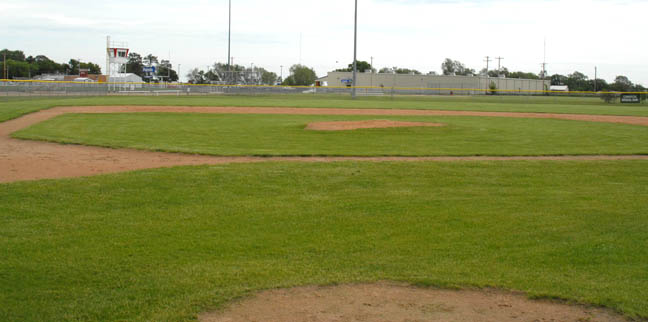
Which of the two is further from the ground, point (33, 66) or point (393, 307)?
point (33, 66)

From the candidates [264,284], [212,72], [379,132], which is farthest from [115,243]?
[212,72]

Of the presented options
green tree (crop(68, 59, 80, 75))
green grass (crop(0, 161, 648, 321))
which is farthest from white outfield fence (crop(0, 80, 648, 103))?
green tree (crop(68, 59, 80, 75))

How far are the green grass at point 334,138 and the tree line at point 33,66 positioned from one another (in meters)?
86.2

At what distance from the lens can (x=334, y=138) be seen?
16.9m

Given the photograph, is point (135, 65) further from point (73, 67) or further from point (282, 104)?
point (282, 104)

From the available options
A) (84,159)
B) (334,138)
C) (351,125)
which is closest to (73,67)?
(351,125)

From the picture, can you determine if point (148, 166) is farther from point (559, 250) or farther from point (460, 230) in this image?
point (559, 250)

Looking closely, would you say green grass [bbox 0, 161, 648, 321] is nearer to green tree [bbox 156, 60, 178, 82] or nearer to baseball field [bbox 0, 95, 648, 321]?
baseball field [bbox 0, 95, 648, 321]

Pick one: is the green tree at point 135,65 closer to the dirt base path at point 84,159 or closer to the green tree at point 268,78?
the green tree at point 268,78

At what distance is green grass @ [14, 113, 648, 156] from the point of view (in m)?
14.2

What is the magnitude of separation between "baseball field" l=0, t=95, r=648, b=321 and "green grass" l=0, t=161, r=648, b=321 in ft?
0.09

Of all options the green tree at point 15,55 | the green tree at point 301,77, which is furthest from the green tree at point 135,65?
the green tree at point 301,77

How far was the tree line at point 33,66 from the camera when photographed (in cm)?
9681

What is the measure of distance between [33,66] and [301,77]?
48883 mm
